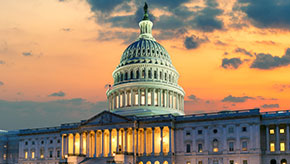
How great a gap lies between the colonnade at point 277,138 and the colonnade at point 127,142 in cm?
2499

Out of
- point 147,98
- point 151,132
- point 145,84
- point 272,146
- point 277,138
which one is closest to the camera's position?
point 277,138

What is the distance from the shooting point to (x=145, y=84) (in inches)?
5807

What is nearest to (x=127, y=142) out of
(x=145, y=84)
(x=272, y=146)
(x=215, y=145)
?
(x=215, y=145)

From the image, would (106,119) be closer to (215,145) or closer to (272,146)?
(215,145)

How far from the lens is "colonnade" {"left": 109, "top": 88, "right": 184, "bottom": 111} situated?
14625 centimetres

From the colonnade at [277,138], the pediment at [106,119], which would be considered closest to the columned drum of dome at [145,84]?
the pediment at [106,119]

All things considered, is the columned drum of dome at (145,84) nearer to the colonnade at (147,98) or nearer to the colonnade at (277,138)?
the colonnade at (147,98)

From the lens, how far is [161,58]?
157375 millimetres

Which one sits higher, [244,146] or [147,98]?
[147,98]

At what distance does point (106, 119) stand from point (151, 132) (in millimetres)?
13450

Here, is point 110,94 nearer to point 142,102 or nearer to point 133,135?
point 142,102

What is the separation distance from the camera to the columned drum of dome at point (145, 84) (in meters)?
146

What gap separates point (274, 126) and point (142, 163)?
118ft

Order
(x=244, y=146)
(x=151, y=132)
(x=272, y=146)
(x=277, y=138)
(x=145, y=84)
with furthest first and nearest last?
(x=145, y=84) < (x=151, y=132) < (x=244, y=146) < (x=272, y=146) < (x=277, y=138)
